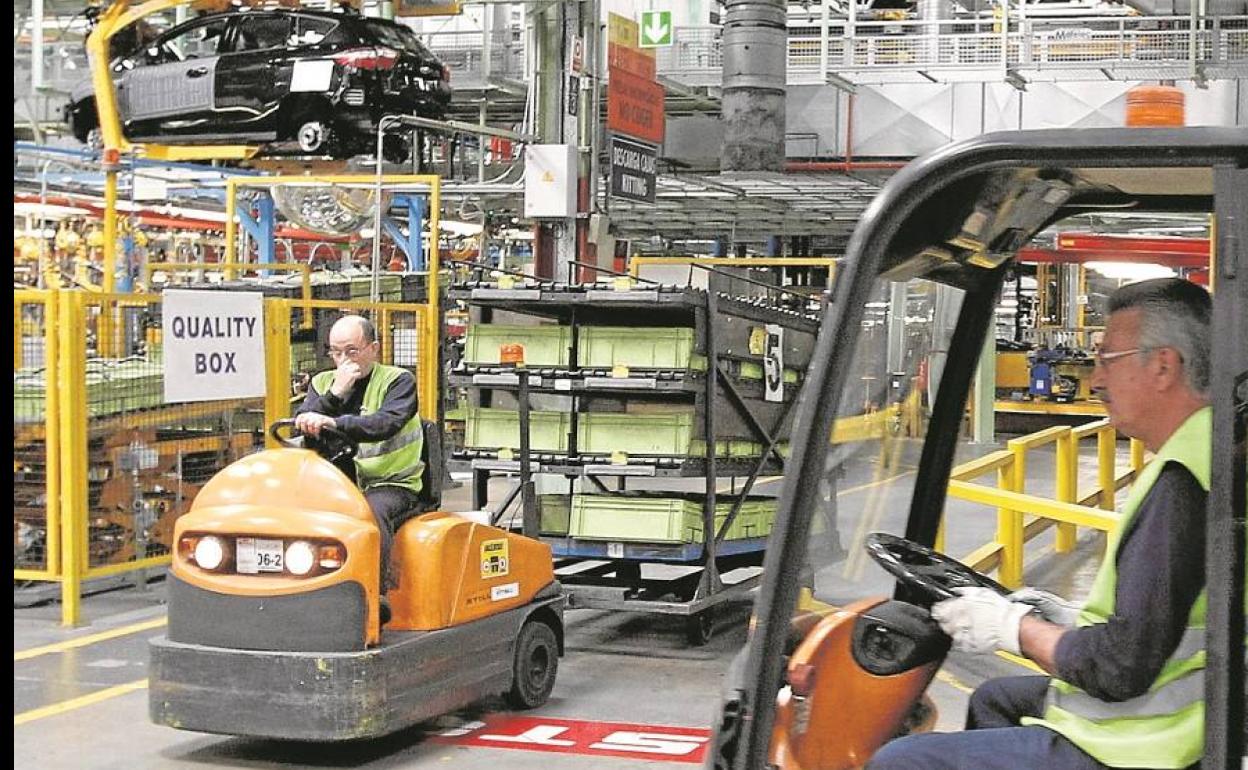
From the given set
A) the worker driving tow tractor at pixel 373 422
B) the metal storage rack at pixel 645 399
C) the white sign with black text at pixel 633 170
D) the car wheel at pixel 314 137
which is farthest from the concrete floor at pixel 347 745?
the car wheel at pixel 314 137

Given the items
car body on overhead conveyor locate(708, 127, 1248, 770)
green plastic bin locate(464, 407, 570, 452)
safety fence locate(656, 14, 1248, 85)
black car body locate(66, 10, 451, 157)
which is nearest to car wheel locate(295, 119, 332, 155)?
black car body locate(66, 10, 451, 157)

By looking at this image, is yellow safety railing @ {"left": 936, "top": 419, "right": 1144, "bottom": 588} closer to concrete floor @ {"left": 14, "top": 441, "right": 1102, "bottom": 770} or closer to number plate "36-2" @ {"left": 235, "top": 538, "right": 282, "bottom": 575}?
concrete floor @ {"left": 14, "top": 441, "right": 1102, "bottom": 770}

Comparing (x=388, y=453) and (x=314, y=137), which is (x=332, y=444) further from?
(x=314, y=137)

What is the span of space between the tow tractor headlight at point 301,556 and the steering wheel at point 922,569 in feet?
10.5

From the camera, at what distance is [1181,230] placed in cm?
1889

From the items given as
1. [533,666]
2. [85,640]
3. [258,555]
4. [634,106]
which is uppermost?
[634,106]

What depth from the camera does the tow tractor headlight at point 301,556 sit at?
6.57 metres

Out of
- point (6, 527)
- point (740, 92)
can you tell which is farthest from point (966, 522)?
point (6, 527)

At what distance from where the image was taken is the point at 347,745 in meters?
7.38

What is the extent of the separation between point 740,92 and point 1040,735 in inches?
552

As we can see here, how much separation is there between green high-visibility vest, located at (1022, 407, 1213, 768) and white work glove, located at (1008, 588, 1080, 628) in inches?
20.3

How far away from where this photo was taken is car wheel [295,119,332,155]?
17969mm

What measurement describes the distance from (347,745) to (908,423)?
4028 millimetres

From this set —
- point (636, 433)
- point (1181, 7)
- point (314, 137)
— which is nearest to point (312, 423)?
point (636, 433)
